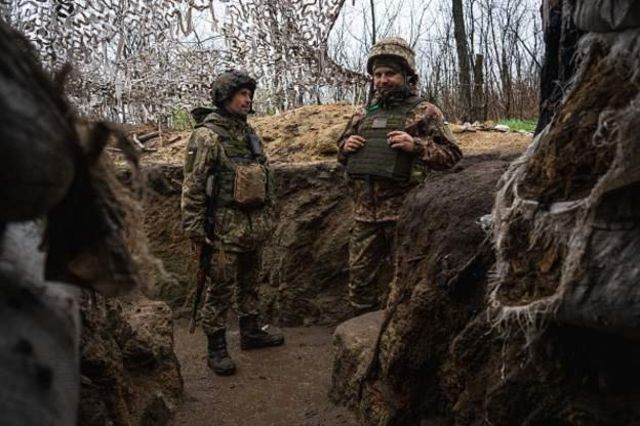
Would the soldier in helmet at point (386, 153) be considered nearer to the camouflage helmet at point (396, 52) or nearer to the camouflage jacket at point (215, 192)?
the camouflage helmet at point (396, 52)

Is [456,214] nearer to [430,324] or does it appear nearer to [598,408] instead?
Result: [430,324]

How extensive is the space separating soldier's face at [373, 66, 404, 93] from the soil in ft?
6.43

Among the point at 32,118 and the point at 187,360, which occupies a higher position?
the point at 32,118

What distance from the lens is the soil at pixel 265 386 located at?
12.2ft

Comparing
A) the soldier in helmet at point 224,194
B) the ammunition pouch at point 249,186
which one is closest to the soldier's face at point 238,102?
the soldier in helmet at point 224,194

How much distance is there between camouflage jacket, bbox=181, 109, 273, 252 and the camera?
4137mm

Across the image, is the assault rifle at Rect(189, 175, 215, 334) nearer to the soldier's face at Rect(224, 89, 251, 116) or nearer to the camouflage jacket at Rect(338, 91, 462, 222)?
the soldier's face at Rect(224, 89, 251, 116)

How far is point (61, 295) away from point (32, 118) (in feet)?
0.81

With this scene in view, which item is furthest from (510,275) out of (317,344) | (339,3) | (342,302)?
(339,3)

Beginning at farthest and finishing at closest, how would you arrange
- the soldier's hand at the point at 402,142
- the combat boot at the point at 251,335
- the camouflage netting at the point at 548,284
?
the combat boot at the point at 251,335 → the soldier's hand at the point at 402,142 → the camouflage netting at the point at 548,284

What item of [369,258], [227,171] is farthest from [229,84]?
[369,258]

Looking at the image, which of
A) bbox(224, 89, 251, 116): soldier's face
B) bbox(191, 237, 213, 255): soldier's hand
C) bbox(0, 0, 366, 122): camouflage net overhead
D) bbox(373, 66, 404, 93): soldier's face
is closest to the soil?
bbox(191, 237, 213, 255): soldier's hand

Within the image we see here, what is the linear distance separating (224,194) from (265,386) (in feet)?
4.22

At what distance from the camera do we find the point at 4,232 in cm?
78
